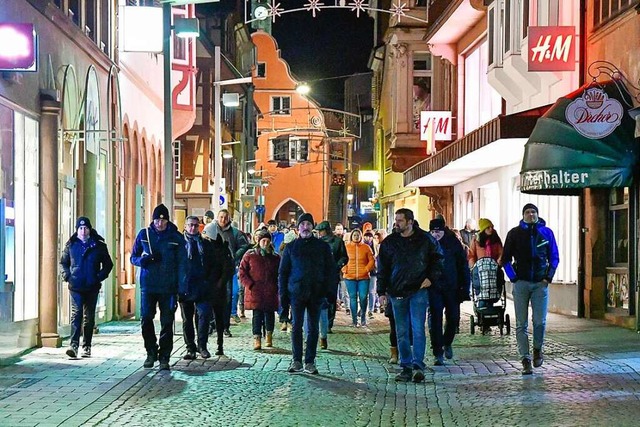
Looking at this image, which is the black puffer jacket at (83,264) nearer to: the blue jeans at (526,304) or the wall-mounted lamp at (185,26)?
the blue jeans at (526,304)

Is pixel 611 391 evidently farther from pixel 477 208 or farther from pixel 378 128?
pixel 378 128

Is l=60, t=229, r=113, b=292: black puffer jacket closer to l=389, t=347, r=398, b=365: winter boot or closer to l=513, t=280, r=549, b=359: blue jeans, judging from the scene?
l=389, t=347, r=398, b=365: winter boot

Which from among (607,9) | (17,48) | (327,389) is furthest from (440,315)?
(607,9)

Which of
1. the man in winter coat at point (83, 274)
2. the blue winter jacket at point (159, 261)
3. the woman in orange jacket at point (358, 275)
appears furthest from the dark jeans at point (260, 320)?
the woman in orange jacket at point (358, 275)

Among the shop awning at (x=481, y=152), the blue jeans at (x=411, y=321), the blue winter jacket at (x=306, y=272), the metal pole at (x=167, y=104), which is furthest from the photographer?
the shop awning at (x=481, y=152)

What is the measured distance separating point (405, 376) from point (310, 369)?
3.98 ft

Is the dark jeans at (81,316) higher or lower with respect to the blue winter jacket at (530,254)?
lower

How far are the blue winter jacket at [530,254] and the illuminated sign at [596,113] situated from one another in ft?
20.4

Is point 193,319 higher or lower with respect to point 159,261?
lower

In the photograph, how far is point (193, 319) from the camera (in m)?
15.4

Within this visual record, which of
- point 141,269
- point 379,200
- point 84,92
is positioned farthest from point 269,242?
point 379,200

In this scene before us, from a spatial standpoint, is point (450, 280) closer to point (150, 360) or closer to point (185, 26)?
point (150, 360)

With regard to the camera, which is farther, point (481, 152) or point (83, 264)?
point (481, 152)

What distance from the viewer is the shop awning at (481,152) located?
22.9m
